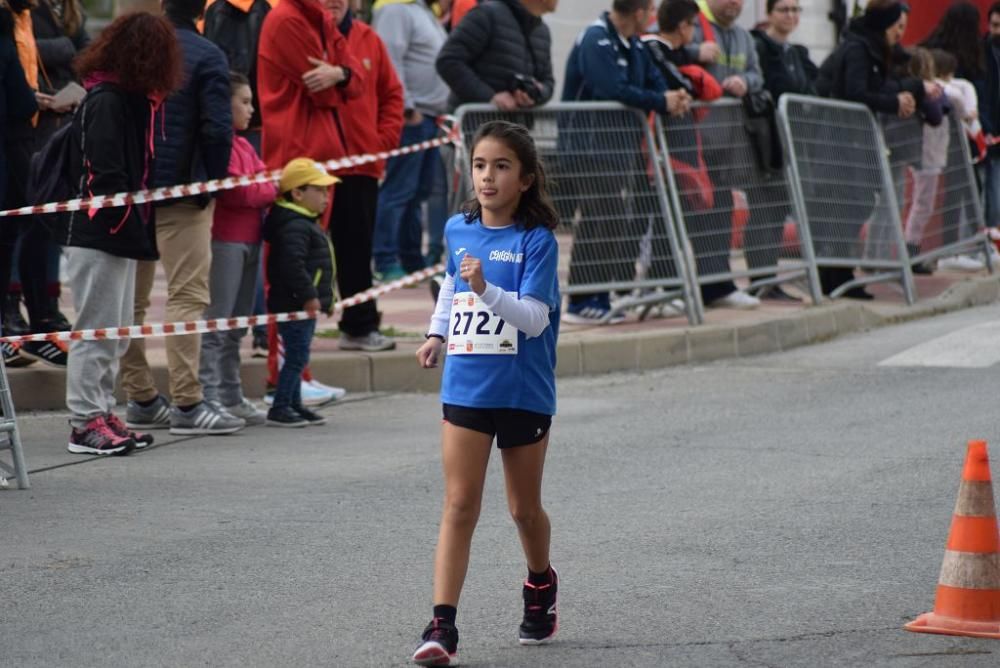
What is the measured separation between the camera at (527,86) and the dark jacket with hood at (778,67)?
9.14 feet

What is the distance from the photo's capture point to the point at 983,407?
30.8 feet

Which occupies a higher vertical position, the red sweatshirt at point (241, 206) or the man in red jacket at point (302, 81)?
the man in red jacket at point (302, 81)

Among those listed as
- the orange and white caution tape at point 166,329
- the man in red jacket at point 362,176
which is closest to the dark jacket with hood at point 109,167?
the orange and white caution tape at point 166,329

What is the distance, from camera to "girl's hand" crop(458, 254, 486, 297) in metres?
4.87

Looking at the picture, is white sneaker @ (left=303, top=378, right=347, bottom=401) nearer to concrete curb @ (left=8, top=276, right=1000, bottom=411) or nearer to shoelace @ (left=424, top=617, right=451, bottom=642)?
concrete curb @ (left=8, top=276, right=1000, bottom=411)

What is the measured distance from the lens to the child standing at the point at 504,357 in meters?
5.08

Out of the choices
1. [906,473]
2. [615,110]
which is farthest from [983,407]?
[615,110]

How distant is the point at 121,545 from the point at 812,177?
7.87 metres

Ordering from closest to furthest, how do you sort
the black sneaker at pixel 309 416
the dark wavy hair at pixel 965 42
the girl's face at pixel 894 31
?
the black sneaker at pixel 309 416, the girl's face at pixel 894 31, the dark wavy hair at pixel 965 42

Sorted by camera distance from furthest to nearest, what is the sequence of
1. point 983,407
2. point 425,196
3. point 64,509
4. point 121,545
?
point 425,196 < point 983,407 < point 64,509 < point 121,545

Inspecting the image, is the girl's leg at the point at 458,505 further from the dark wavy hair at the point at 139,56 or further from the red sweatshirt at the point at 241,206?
the red sweatshirt at the point at 241,206

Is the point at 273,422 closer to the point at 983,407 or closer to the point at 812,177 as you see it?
the point at 983,407

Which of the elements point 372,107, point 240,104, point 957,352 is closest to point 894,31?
point 957,352

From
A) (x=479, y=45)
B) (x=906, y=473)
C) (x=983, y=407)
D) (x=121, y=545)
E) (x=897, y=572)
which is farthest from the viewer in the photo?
(x=479, y=45)
